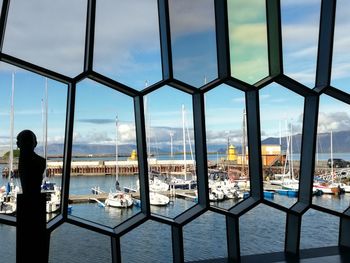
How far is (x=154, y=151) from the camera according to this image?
4.23 meters

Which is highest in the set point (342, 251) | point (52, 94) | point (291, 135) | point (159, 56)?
point (159, 56)

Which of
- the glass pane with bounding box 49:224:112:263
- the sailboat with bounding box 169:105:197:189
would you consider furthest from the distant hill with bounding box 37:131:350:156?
the glass pane with bounding box 49:224:112:263

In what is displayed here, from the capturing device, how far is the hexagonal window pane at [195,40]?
13.3 feet

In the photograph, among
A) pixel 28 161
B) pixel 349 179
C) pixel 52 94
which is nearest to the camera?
pixel 28 161

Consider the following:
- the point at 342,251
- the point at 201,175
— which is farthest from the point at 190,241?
the point at 342,251

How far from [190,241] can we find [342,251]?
1.49 meters

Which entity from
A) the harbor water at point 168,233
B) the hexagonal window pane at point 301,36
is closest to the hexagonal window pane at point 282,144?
the harbor water at point 168,233

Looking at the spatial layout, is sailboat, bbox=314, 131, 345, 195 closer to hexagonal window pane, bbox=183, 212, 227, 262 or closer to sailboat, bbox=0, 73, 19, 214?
hexagonal window pane, bbox=183, 212, 227, 262

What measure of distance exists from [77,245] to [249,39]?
2456 mm

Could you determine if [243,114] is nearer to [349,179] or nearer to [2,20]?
[349,179]

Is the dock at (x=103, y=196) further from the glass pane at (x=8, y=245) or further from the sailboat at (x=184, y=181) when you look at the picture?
the glass pane at (x=8, y=245)

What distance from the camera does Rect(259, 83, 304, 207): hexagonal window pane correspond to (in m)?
4.53

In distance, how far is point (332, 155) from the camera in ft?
15.8

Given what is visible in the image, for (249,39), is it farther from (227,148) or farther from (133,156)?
(133,156)
